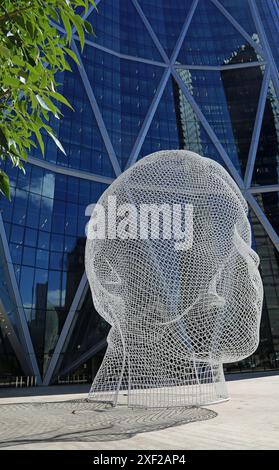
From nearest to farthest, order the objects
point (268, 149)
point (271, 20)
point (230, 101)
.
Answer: point (268, 149) < point (230, 101) < point (271, 20)

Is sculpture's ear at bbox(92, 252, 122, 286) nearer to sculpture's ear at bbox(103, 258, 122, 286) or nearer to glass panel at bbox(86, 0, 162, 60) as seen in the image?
sculpture's ear at bbox(103, 258, 122, 286)

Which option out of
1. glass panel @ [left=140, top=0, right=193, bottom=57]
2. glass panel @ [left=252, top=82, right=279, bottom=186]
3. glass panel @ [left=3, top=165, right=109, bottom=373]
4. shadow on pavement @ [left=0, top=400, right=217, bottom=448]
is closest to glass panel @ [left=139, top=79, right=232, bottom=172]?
glass panel @ [left=252, top=82, right=279, bottom=186]

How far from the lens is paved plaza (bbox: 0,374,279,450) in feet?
20.5

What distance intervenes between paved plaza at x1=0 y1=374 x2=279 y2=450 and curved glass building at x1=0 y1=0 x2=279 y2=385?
1844cm

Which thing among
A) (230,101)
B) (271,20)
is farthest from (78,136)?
(271,20)

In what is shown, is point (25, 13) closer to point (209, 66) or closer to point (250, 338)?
point (250, 338)

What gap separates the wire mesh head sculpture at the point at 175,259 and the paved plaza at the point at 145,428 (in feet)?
4.92

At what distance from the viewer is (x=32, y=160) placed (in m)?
32.4

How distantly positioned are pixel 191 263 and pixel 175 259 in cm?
90

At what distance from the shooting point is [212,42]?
48.1 meters

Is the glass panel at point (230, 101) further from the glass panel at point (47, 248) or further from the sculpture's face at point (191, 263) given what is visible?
the sculpture's face at point (191, 263)

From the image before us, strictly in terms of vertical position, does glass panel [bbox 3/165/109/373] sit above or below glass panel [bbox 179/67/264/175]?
below

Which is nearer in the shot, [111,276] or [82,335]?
[111,276]

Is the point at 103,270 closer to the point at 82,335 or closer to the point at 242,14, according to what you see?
the point at 82,335
